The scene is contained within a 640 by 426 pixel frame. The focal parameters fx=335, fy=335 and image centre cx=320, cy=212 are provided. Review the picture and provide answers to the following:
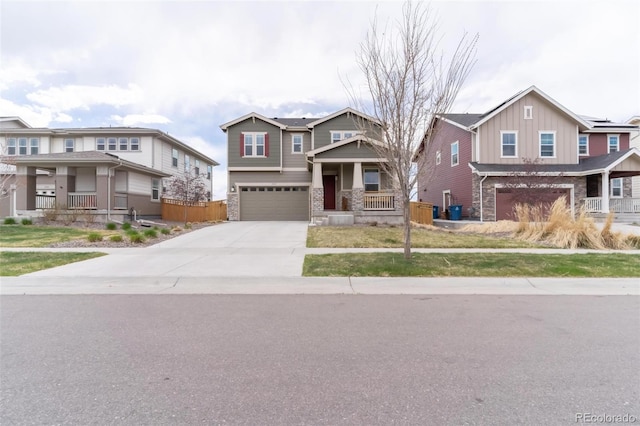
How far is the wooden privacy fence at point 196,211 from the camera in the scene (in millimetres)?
24469

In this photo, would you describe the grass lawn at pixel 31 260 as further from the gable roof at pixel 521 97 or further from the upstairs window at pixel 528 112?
the upstairs window at pixel 528 112

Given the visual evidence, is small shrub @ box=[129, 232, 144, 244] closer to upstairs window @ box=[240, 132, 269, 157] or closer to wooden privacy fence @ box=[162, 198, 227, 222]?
wooden privacy fence @ box=[162, 198, 227, 222]

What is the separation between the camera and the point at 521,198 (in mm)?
19016

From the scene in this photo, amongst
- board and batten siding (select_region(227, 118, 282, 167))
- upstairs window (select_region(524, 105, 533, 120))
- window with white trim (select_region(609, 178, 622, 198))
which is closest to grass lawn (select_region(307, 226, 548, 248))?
board and batten siding (select_region(227, 118, 282, 167))

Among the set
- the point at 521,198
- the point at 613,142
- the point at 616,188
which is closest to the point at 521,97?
the point at 521,198

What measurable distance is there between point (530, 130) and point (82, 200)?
2953 cm

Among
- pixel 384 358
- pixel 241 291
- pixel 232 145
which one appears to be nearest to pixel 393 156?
pixel 241 291

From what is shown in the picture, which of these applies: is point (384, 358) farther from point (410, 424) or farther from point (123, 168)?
point (123, 168)

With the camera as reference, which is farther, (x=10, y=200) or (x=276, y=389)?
(x=10, y=200)

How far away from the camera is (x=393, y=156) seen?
8328 mm

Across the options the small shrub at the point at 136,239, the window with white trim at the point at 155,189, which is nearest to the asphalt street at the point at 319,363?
the small shrub at the point at 136,239

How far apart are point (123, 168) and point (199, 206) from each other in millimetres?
5433

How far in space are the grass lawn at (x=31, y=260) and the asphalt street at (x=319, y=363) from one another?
10.0 ft

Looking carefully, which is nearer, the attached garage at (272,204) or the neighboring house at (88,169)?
the neighboring house at (88,169)
